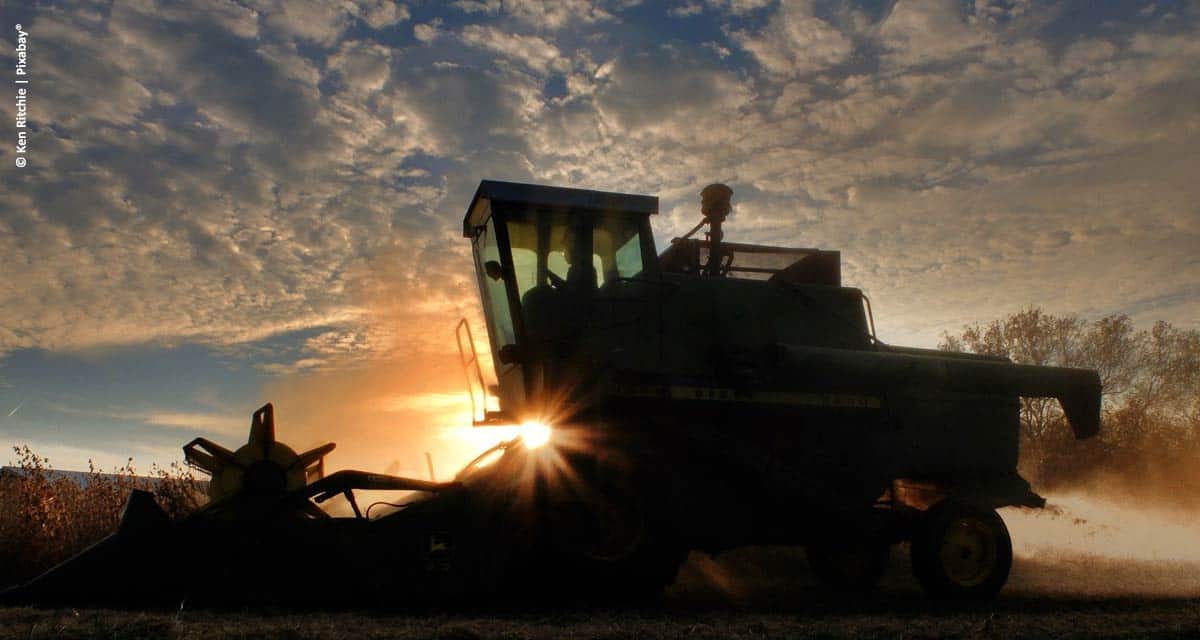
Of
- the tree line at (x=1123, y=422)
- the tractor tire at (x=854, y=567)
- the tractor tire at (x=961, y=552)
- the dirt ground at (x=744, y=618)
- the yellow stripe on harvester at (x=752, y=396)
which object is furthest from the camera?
the tree line at (x=1123, y=422)

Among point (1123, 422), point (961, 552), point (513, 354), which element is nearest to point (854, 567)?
point (961, 552)

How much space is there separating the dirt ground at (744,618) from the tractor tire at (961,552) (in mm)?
243

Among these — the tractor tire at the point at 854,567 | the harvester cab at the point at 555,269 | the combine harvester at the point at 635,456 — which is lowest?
the tractor tire at the point at 854,567

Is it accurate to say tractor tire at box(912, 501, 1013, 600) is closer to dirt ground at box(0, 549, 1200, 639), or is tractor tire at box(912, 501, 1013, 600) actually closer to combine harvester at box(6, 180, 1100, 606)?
combine harvester at box(6, 180, 1100, 606)

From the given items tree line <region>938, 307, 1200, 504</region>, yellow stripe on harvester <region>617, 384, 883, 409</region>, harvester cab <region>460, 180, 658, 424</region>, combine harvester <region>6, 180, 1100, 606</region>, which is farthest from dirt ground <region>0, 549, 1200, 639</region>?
tree line <region>938, 307, 1200, 504</region>

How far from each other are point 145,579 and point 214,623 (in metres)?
1.04

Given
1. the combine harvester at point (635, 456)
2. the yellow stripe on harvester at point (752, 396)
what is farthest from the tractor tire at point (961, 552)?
the yellow stripe on harvester at point (752, 396)

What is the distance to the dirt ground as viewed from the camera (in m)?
4.41

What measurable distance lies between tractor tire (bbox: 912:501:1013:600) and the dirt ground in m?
0.24

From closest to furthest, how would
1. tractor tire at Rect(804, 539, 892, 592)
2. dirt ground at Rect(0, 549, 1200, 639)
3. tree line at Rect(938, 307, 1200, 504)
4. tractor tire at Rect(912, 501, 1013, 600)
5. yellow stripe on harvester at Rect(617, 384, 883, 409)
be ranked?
dirt ground at Rect(0, 549, 1200, 639) < yellow stripe on harvester at Rect(617, 384, 883, 409) < tractor tire at Rect(912, 501, 1013, 600) < tractor tire at Rect(804, 539, 892, 592) < tree line at Rect(938, 307, 1200, 504)

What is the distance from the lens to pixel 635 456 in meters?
6.66

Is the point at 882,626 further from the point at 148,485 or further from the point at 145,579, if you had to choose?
the point at 148,485

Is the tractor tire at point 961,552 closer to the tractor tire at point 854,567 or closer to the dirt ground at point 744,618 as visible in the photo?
the dirt ground at point 744,618

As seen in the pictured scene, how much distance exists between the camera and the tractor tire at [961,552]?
730 cm
